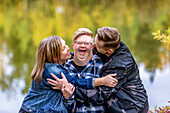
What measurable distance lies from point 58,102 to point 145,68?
320 inches

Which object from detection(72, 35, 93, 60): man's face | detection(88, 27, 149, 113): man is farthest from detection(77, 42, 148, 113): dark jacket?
detection(72, 35, 93, 60): man's face

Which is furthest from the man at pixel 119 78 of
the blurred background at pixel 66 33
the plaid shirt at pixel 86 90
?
the blurred background at pixel 66 33

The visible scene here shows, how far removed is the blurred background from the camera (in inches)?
364

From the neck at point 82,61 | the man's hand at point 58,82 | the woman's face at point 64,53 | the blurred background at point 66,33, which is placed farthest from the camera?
the blurred background at point 66,33

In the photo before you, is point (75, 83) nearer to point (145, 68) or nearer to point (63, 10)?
point (145, 68)

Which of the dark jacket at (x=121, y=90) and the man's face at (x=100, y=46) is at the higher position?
the man's face at (x=100, y=46)

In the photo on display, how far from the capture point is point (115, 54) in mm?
3262

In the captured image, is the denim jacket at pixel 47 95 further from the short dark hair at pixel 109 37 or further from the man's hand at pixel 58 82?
the short dark hair at pixel 109 37

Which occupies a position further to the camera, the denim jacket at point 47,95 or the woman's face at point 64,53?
the woman's face at point 64,53

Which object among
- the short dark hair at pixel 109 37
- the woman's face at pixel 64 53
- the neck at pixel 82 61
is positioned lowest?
the neck at pixel 82 61

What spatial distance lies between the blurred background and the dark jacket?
3.78 metres

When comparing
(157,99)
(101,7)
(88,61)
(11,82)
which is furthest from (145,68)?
(101,7)

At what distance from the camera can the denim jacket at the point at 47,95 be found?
10.6 feet

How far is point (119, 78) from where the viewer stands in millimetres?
3172
